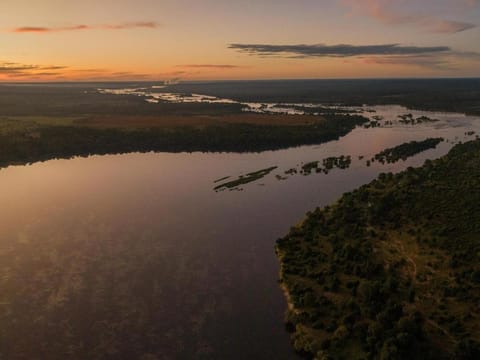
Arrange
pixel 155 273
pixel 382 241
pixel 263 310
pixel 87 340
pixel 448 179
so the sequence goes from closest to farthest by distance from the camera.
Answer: pixel 87 340 < pixel 263 310 < pixel 155 273 < pixel 382 241 < pixel 448 179

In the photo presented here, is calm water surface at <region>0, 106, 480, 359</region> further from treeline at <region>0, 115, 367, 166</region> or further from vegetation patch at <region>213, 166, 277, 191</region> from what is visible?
treeline at <region>0, 115, 367, 166</region>

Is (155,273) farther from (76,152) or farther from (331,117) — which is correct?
(331,117)

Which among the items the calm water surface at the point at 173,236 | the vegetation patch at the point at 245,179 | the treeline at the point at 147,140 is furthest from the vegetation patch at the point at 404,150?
the vegetation patch at the point at 245,179

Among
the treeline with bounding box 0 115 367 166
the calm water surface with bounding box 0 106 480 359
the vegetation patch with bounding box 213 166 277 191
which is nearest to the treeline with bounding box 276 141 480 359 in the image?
the calm water surface with bounding box 0 106 480 359

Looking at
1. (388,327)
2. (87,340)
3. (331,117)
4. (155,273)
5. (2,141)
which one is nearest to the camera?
(388,327)

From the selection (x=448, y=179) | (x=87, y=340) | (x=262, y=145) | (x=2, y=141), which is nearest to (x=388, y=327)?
(x=87, y=340)

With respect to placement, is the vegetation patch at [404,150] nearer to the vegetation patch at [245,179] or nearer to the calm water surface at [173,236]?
Answer: the calm water surface at [173,236]

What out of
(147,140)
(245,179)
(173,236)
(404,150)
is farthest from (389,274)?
(147,140)
